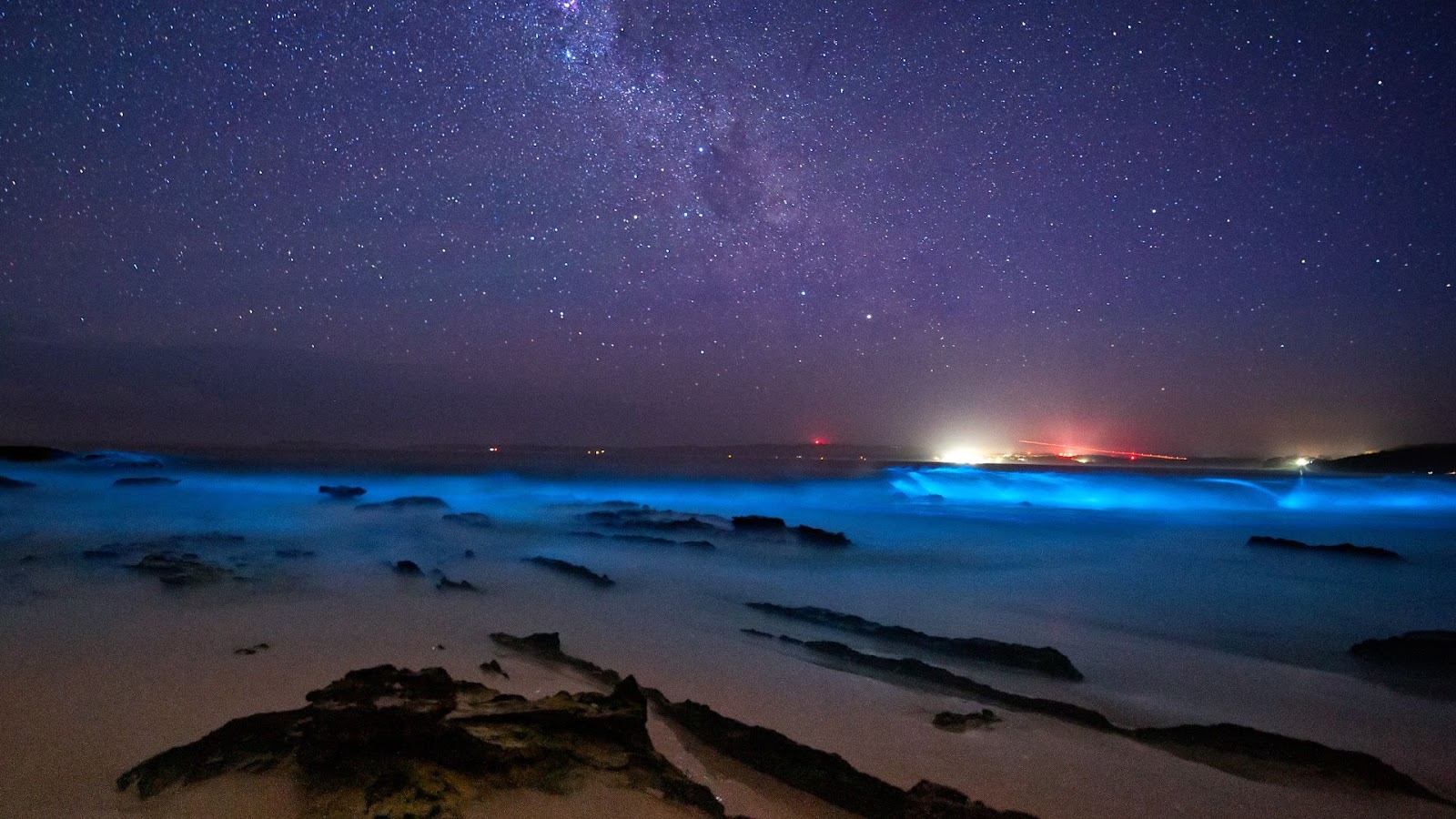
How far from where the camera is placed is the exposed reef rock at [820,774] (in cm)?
265

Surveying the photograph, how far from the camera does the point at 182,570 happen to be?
Result: 7512 mm

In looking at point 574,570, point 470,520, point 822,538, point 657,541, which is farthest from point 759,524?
point 470,520

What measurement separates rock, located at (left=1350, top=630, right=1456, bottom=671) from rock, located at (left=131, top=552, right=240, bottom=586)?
10041mm

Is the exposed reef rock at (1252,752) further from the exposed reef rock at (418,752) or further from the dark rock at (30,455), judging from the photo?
the dark rock at (30,455)

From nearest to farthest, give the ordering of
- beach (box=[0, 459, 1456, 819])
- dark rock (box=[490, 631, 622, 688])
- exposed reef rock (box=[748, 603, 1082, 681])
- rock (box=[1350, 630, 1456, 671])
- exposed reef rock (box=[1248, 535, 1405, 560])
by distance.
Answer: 1. beach (box=[0, 459, 1456, 819])
2. dark rock (box=[490, 631, 622, 688])
3. exposed reef rock (box=[748, 603, 1082, 681])
4. rock (box=[1350, 630, 1456, 671])
5. exposed reef rock (box=[1248, 535, 1405, 560])

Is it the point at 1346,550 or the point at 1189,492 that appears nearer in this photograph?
the point at 1346,550

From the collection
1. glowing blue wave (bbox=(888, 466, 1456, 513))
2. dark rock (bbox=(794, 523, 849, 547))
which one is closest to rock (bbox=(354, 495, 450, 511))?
dark rock (bbox=(794, 523, 849, 547))

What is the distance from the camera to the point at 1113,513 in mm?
18891

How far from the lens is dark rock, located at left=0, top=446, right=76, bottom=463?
118 feet

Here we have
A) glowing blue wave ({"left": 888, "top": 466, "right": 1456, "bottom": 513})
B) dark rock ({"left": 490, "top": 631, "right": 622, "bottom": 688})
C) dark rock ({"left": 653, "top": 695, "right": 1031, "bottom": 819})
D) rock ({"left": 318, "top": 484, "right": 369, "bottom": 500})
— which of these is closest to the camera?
dark rock ({"left": 653, "top": 695, "right": 1031, "bottom": 819})

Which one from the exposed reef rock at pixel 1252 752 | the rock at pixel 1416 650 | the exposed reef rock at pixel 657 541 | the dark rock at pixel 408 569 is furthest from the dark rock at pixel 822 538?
the exposed reef rock at pixel 1252 752

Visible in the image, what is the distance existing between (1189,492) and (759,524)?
1972cm

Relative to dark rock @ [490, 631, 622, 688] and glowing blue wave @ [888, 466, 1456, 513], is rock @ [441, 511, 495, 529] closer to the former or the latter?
dark rock @ [490, 631, 622, 688]

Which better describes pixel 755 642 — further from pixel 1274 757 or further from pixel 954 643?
pixel 1274 757
